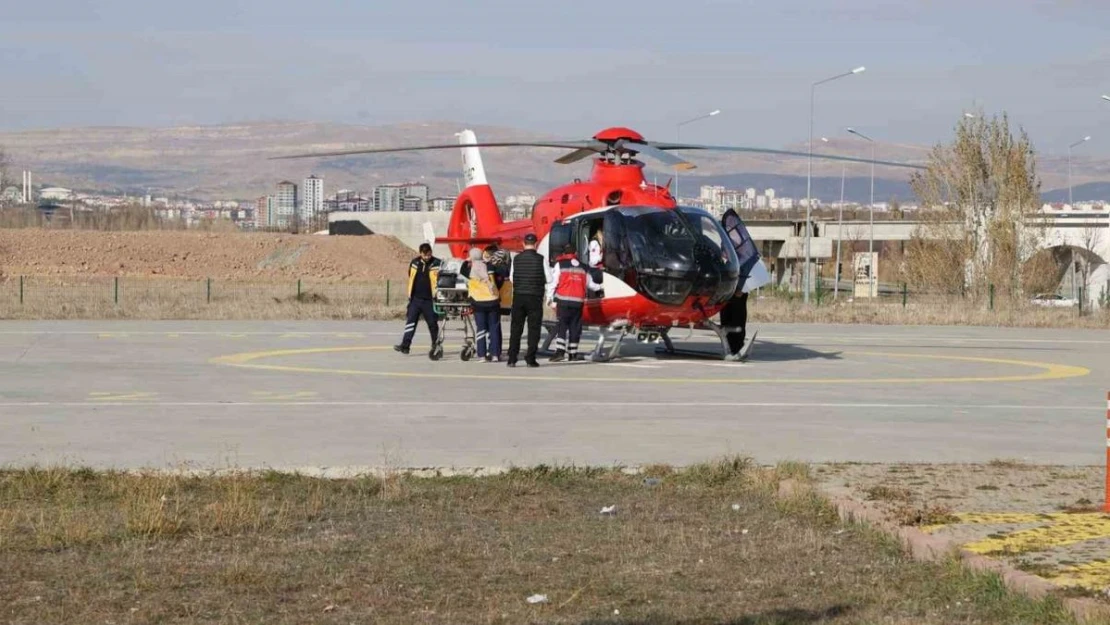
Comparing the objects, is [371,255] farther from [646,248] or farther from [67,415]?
[67,415]

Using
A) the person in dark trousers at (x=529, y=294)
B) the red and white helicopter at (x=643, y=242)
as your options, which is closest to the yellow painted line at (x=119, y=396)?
the red and white helicopter at (x=643, y=242)

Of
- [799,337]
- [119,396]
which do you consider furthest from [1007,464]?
[799,337]

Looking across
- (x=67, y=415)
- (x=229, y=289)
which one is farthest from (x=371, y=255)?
(x=67, y=415)

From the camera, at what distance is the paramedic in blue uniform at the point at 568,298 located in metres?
23.0

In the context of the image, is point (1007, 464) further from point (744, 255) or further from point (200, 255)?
point (200, 255)

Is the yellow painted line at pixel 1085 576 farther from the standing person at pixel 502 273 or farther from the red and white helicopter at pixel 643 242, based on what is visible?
the standing person at pixel 502 273

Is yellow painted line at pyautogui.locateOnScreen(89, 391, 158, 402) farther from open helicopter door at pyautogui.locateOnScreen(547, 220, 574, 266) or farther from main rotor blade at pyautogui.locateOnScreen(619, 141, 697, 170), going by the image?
main rotor blade at pyautogui.locateOnScreen(619, 141, 697, 170)

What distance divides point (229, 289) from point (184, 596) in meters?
58.8

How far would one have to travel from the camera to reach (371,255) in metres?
92.1

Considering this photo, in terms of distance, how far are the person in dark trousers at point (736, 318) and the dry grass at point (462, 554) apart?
1188 centimetres

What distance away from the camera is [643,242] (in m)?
23.0

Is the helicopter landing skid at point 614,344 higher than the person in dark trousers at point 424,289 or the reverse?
the reverse

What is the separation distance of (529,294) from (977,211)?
3863cm

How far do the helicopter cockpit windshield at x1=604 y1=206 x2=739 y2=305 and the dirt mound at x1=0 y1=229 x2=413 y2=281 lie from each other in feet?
199
